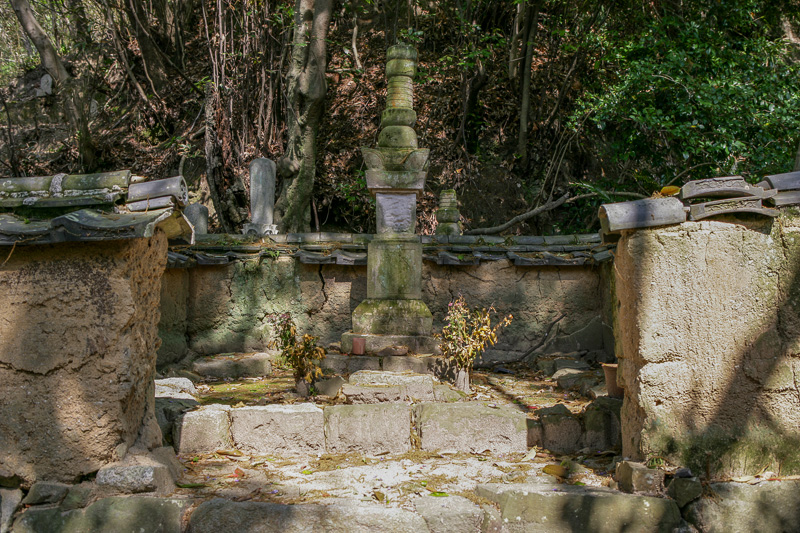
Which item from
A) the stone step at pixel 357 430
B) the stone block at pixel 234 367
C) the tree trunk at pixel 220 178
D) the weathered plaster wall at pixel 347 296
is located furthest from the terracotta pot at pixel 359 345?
the tree trunk at pixel 220 178

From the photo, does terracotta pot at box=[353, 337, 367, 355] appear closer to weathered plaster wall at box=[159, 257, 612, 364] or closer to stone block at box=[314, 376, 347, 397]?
stone block at box=[314, 376, 347, 397]

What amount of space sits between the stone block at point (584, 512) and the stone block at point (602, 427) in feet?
3.76

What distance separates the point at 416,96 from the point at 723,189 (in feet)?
Result: 35.2

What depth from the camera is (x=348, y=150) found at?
14.0 meters

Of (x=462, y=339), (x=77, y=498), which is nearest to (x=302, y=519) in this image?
(x=77, y=498)

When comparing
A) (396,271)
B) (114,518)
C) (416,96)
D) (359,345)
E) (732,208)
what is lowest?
(114,518)

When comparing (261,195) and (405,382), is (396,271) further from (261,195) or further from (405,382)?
(261,195)

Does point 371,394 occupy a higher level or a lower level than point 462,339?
lower

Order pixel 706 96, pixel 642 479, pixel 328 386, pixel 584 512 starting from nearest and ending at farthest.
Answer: pixel 584 512 → pixel 642 479 → pixel 328 386 → pixel 706 96

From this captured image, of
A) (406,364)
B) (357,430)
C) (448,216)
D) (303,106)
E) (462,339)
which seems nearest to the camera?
(357,430)

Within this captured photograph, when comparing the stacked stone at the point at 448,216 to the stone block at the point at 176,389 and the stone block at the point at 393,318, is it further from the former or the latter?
the stone block at the point at 176,389

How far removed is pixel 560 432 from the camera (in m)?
5.08

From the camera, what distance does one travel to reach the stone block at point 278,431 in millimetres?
5012

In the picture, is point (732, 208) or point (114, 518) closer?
point (114, 518)
